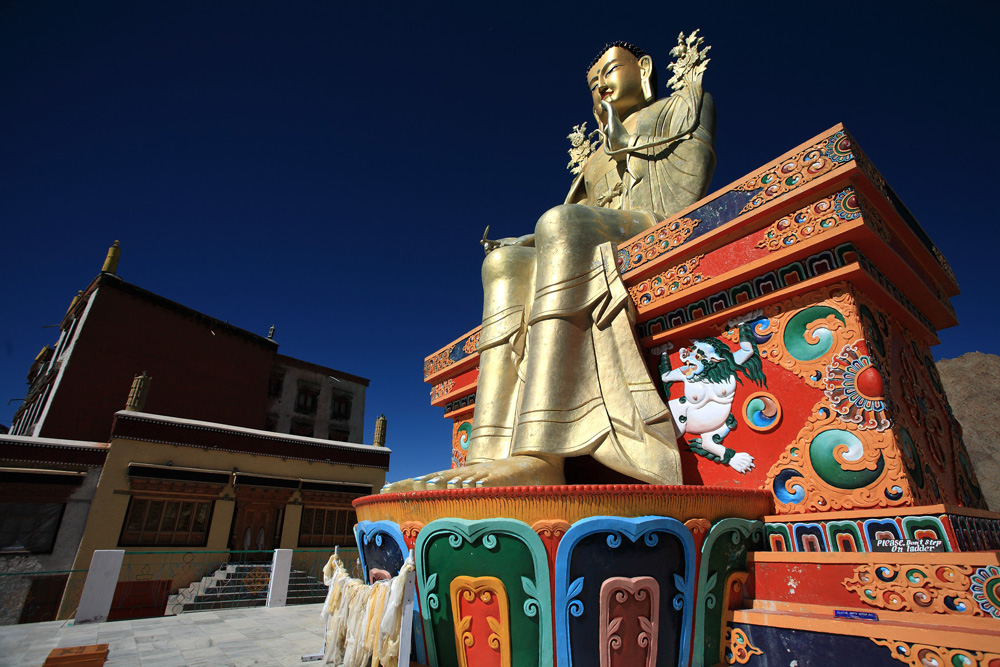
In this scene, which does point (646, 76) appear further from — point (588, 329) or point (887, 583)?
point (887, 583)

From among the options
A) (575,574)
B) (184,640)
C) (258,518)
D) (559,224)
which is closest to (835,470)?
(575,574)

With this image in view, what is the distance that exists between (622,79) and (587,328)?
3.45 metres

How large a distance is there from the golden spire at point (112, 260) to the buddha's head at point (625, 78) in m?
16.7

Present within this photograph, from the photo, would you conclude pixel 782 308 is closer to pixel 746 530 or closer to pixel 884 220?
pixel 884 220

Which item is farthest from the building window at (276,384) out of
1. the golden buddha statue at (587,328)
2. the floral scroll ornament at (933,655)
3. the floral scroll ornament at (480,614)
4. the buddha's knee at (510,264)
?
the floral scroll ornament at (933,655)

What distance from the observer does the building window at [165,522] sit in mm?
11773

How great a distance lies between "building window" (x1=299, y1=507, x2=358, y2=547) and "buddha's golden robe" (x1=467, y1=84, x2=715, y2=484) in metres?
12.4

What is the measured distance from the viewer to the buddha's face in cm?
557

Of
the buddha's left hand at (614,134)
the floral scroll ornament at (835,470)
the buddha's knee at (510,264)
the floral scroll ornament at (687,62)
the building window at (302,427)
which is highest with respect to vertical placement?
the building window at (302,427)

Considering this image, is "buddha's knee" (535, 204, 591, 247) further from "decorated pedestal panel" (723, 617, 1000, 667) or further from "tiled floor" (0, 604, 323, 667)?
"tiled floor" (0, 604, 323, 667)

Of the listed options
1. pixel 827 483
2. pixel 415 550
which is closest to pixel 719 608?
pixel 827 483

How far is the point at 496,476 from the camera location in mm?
2811

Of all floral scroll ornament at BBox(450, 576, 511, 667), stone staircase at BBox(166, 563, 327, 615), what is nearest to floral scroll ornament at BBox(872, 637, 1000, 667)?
floral scroll ornament at BBox(450, 576, 511, 667)

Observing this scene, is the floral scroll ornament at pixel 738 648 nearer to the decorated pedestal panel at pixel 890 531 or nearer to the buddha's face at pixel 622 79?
the decorated pedestal panel at pixel 890 531
